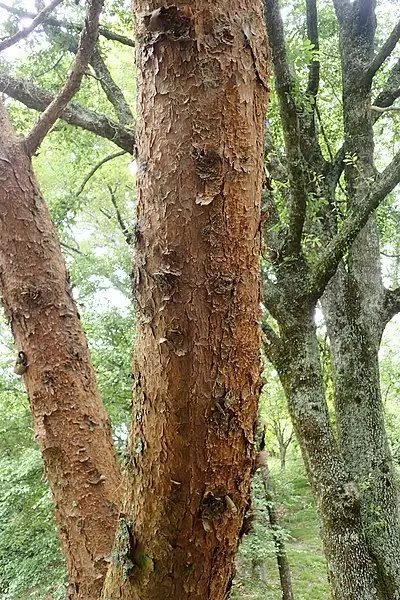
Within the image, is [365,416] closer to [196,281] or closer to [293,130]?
[293,130]

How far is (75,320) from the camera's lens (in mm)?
1457

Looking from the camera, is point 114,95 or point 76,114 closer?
point 76,114

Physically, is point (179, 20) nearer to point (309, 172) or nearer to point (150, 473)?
point (150, 473)

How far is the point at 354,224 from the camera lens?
360 cm

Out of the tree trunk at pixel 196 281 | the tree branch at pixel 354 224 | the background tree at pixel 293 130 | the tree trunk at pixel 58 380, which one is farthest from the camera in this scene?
the background tree at pixel 293 130

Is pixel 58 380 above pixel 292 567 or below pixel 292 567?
above

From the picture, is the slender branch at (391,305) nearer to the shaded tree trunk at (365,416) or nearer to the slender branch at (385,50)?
the shaded tree trunk at (365,416)

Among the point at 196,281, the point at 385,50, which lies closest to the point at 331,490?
the point at 196,281

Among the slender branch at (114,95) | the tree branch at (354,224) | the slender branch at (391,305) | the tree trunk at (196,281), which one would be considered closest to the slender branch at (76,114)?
the slender branch at (114,95)

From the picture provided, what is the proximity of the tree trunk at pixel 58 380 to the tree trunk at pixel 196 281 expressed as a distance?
1.49 ft

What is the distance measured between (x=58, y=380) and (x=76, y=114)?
3449mm

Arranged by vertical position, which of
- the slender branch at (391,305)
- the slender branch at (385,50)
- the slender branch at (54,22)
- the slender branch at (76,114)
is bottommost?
the slender branch at (391,305)

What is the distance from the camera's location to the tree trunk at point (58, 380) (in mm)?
1304

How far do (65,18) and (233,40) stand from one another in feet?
15.7
